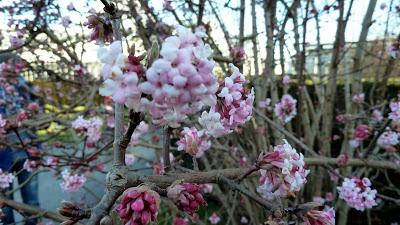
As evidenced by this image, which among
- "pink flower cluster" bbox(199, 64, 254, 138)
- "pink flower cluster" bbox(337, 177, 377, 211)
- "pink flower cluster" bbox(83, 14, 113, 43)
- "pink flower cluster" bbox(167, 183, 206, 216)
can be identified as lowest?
"pink flower cluster" bbox(337, 177, 377, 211)

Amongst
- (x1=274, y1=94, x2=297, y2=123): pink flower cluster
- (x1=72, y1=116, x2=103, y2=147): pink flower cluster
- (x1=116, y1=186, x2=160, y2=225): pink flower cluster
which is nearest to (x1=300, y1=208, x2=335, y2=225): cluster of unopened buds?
(x1=116, y1=186, x2=160, y2=225): pink flower cluster

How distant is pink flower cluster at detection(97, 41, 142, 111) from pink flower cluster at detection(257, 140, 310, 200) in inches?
16.2

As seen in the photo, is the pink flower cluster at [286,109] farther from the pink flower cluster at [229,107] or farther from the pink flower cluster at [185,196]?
the pink flower cluster at [185,196]

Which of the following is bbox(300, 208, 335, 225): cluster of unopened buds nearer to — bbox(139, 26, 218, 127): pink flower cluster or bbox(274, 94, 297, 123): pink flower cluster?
bbox(139, 26, 218, 127): pink flower cluster

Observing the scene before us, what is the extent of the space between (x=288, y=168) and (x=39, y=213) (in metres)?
1.39

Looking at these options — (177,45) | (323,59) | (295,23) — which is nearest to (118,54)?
(177,45)

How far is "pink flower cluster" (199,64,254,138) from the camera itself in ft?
3.30

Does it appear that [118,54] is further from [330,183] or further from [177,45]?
[330,183]

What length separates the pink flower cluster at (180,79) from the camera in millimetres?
785

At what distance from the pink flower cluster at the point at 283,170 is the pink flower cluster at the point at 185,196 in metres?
0.22

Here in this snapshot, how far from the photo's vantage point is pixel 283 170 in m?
1.05

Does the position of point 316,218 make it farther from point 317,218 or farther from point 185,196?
point 185,196

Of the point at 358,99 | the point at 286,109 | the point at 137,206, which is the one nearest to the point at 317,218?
Answer: the point at 137,206

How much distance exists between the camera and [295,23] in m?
3.68
